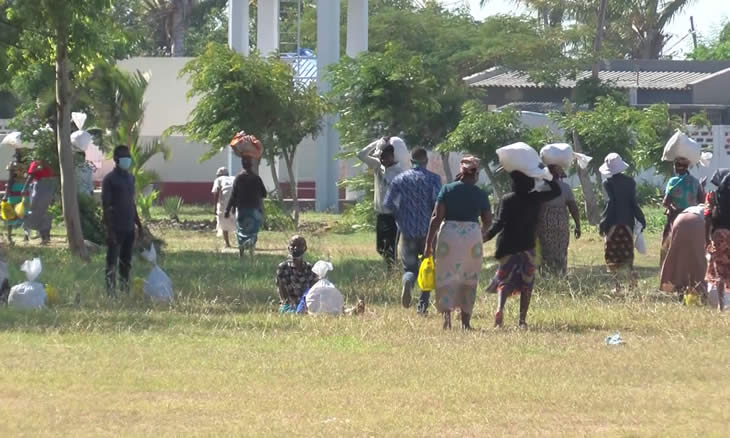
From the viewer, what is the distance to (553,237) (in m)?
15.5

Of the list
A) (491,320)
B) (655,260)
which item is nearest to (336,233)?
(655,260)

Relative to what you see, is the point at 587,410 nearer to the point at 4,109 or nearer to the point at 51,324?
the point at 51,324

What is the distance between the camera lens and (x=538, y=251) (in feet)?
49.5

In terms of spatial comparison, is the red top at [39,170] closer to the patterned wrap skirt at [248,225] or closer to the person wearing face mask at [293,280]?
the patterned wrap skirt at [248,225]

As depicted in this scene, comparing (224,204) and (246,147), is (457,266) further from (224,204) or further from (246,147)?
(224,204)

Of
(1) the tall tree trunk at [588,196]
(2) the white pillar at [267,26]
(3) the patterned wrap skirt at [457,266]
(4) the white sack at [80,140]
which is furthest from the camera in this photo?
(2) the white pillar at [267,26]

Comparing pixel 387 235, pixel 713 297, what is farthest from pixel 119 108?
pixel 713 297

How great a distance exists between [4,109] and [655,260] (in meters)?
28.9

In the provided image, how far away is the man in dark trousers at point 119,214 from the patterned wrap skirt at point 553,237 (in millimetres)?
4181

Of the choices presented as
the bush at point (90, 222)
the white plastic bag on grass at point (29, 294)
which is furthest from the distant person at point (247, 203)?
the white plastic bag on grass at point (29, 294)

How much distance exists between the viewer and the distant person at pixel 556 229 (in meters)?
15.4

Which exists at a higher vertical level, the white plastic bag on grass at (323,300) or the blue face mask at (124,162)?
the blue face mask at (124,162)

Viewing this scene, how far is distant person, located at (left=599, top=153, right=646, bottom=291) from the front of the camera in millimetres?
15844

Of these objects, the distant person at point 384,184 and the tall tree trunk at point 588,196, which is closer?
the distant person at point 384,184
